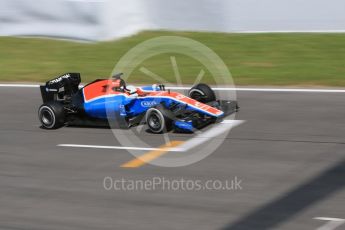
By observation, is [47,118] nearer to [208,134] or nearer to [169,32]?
[208,134]

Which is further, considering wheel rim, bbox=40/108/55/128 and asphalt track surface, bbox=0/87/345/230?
wheel rim, bbox=40/108/55/128

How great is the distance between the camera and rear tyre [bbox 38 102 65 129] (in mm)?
12297

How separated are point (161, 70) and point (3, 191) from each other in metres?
7.84

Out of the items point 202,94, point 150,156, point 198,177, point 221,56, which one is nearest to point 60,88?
point 202,94

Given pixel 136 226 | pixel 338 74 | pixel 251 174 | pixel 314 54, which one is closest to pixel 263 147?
pixel 251 174

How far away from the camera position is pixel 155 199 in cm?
905

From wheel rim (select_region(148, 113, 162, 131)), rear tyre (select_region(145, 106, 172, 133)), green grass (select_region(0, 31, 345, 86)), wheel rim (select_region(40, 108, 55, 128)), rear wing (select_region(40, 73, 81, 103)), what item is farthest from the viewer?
green grass (select_region(0, 31, 345, 86))

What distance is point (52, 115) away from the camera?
12344 mm

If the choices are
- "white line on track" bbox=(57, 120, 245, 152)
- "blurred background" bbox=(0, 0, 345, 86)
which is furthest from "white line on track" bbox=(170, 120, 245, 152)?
"blurred background" bbox=(0, 0, 345, 86)

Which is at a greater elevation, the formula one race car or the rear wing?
the rear wing

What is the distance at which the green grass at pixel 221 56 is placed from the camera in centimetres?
1609

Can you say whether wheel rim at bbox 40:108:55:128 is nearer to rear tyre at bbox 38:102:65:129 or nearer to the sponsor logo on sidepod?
rear tyre at bbox 38:102:65:129

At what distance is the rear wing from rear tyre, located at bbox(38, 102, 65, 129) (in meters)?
0.45

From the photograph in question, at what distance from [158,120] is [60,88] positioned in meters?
2.12
